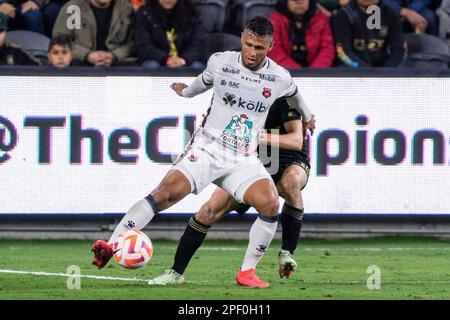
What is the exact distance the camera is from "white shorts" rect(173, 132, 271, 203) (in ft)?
33.1

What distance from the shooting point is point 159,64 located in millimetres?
14664

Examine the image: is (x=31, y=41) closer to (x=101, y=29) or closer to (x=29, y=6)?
(x=29, y=6)

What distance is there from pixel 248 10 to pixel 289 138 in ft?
17.6

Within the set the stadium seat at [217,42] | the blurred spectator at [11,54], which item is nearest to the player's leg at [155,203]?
the blurred spectator at [11,54]

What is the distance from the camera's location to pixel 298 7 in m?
14.8

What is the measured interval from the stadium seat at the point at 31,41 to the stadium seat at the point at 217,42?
6.26 ft

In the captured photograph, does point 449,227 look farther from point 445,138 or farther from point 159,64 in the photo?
point 159,64

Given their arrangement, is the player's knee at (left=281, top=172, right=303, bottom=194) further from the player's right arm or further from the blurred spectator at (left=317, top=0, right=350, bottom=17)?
the blurred spectator at (left=317, top=0, right=350, bottom=17)

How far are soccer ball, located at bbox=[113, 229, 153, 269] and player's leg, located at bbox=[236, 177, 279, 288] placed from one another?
946mm

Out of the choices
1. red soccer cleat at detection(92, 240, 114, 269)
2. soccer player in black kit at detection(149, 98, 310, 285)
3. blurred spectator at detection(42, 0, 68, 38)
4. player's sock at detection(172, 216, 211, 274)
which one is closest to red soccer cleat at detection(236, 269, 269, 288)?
soccer player in black kit at detection(149, 98, 310, 285)

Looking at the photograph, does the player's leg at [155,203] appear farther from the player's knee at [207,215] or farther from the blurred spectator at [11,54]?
the blurred spectator at [11,54]

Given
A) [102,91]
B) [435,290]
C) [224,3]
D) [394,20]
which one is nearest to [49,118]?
[102,91]

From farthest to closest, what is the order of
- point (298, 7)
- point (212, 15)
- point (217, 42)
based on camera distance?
point (212, 15)
point (217, 42)
point (298, 7)

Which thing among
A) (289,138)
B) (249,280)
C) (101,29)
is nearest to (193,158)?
(289,138)
